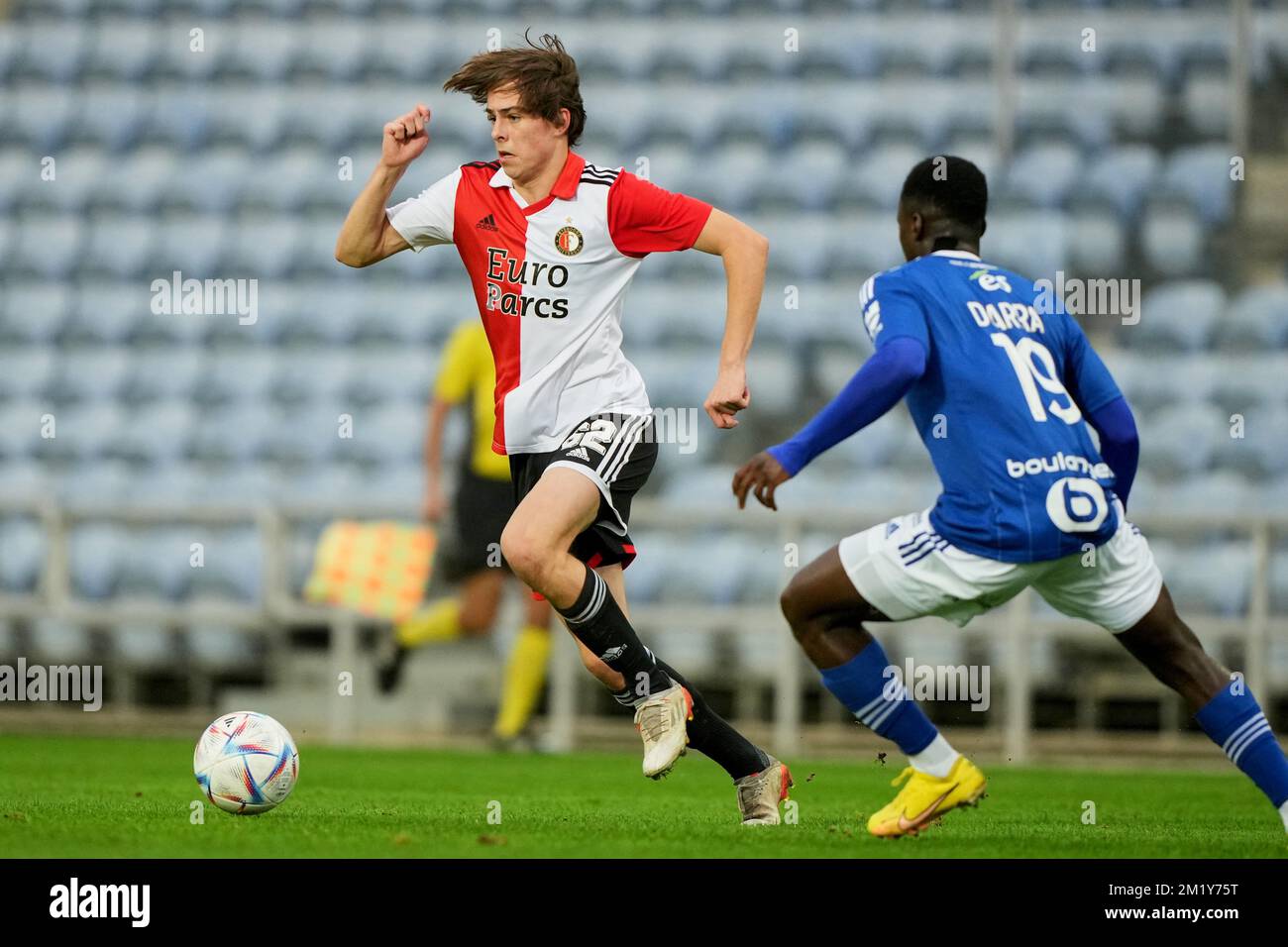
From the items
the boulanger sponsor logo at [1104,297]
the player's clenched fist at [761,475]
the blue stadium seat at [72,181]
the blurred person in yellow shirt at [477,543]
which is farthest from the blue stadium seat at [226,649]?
the player's clenched fist at [761,475]

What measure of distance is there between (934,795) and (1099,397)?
1111mm

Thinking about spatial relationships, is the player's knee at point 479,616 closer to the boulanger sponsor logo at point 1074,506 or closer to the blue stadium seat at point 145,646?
the blue stadium seat at point 145,646

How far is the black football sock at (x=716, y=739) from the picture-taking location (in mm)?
4805

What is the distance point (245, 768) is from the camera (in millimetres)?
4824

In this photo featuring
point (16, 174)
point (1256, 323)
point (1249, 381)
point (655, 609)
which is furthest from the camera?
point (16, 174)

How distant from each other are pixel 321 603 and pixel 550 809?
12.4 ft

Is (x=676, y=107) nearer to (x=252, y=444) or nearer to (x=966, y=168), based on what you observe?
(x=252, y=444)

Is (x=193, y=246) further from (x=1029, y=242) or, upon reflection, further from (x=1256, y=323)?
(x=1256, y=323)

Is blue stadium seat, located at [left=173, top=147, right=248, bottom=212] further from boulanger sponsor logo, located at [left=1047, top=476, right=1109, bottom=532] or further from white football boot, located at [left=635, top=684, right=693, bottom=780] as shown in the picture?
boulanger sponsor logo, located at [left=1047, top=476, right=1109, bottom=532]

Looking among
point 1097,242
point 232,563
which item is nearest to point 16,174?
point 232,563

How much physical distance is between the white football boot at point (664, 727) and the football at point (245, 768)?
104cm

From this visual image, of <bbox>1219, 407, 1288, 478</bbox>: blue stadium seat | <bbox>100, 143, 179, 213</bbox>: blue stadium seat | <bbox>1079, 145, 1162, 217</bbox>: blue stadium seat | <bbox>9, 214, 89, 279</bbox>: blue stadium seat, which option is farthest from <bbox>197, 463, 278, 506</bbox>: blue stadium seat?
<bbox>1219, 407, 1288, 478</bbox>: blue stadium seat
